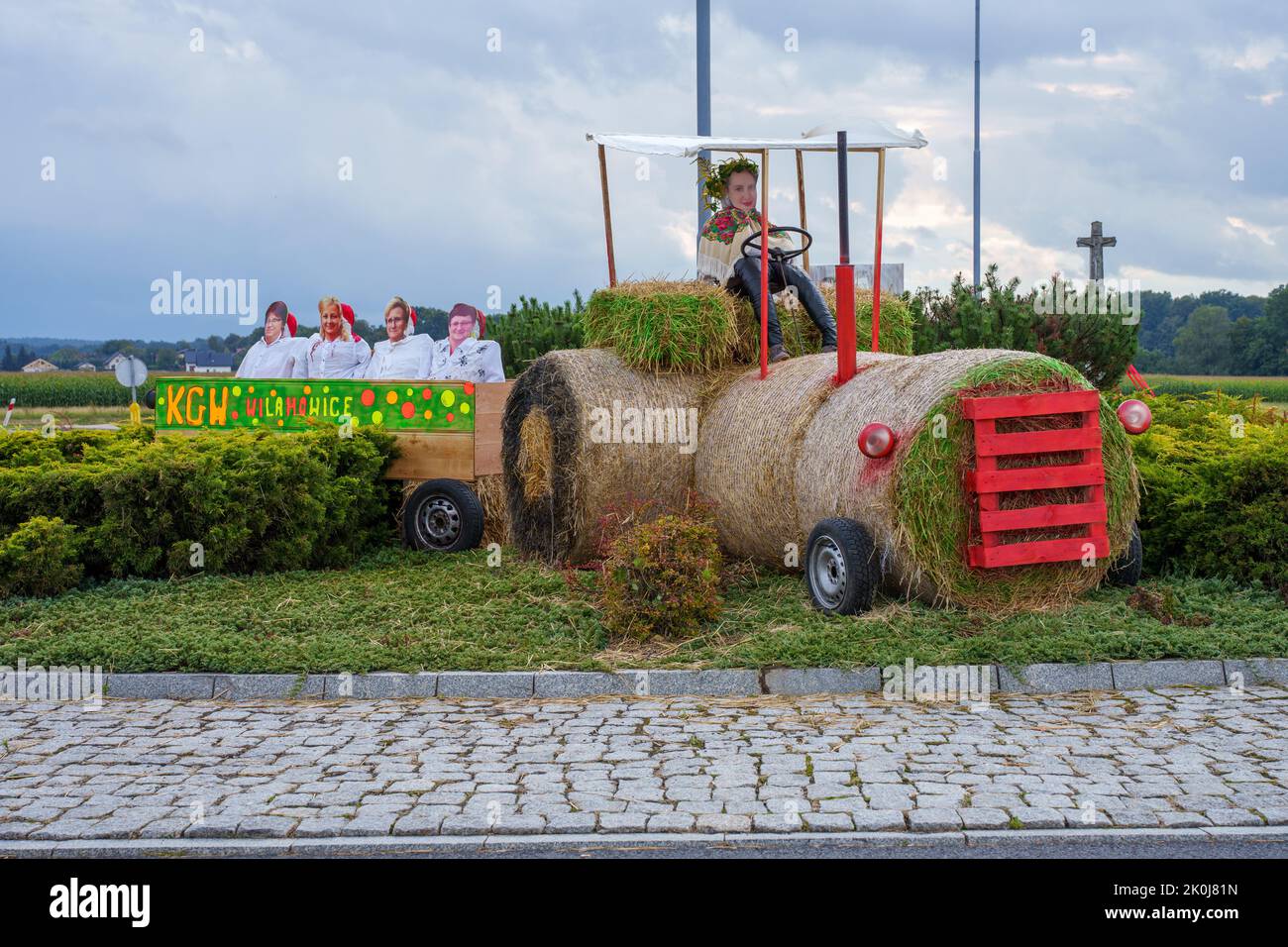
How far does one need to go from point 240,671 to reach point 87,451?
15.9ft

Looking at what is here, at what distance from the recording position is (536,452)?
11.5m

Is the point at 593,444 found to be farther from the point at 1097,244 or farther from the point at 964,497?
the point at 1097,244

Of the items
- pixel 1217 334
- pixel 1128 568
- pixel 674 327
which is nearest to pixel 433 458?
pixel 674 327

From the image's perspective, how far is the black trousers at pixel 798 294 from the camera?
37.7 ft

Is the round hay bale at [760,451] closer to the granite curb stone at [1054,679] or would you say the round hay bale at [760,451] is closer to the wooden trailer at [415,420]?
the granite curb stone at [1054,679]

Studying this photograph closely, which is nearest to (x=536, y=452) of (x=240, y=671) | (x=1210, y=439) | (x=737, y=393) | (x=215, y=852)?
(x=737, y=393)

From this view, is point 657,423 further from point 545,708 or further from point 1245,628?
point 1245,628

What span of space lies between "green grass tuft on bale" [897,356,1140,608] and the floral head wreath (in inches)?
153

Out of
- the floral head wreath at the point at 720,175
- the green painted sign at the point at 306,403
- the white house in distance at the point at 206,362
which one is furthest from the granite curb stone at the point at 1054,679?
the white house in distance at the point at 206,362

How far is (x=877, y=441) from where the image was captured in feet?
28.4

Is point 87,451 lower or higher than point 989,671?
higher

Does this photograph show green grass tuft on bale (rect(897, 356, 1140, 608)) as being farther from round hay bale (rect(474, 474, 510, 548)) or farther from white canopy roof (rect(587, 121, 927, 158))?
round hay bale (rect(474, 474, 510, 548))

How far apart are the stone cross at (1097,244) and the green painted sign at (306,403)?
26886mm

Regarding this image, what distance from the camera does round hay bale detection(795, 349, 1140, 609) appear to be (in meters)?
8.73
